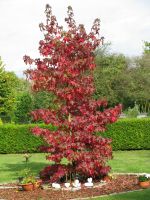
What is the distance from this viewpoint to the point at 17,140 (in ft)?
82.6

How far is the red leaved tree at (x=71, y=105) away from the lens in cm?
1141

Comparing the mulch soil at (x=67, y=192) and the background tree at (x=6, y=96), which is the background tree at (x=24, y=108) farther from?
the mulch soil at (x=67, y=192)

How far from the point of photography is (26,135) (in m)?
25.1

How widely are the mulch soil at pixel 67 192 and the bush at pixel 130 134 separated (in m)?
12.6

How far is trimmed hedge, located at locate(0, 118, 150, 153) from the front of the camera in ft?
80.5

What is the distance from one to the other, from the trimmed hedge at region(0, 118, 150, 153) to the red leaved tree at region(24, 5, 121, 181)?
12619mm

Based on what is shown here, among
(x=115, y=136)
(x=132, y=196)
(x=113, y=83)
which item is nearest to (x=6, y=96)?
(x=113, y=83)

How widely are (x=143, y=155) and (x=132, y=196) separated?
12.5 meters

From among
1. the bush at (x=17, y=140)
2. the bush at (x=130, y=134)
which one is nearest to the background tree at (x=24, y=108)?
the bush at (x=17, y=140)

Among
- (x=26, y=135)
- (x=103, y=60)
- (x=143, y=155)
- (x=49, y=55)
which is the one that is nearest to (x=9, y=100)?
(x=103, y=60)

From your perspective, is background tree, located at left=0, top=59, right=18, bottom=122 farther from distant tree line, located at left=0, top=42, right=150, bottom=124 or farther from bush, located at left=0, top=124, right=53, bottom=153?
bush, located at left=0, top=124, right=53, bottom=153

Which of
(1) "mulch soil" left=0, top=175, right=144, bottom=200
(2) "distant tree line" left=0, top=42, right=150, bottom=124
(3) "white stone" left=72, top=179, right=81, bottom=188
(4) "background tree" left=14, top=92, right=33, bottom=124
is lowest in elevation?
(1) "mulch soil" left=0, top=175, right=144, bottom=200

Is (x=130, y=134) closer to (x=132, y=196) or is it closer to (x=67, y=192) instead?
(x=67, y=192)

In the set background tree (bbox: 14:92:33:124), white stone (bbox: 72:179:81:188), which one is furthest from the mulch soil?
background tree (bbox: 14:92:33:124)
